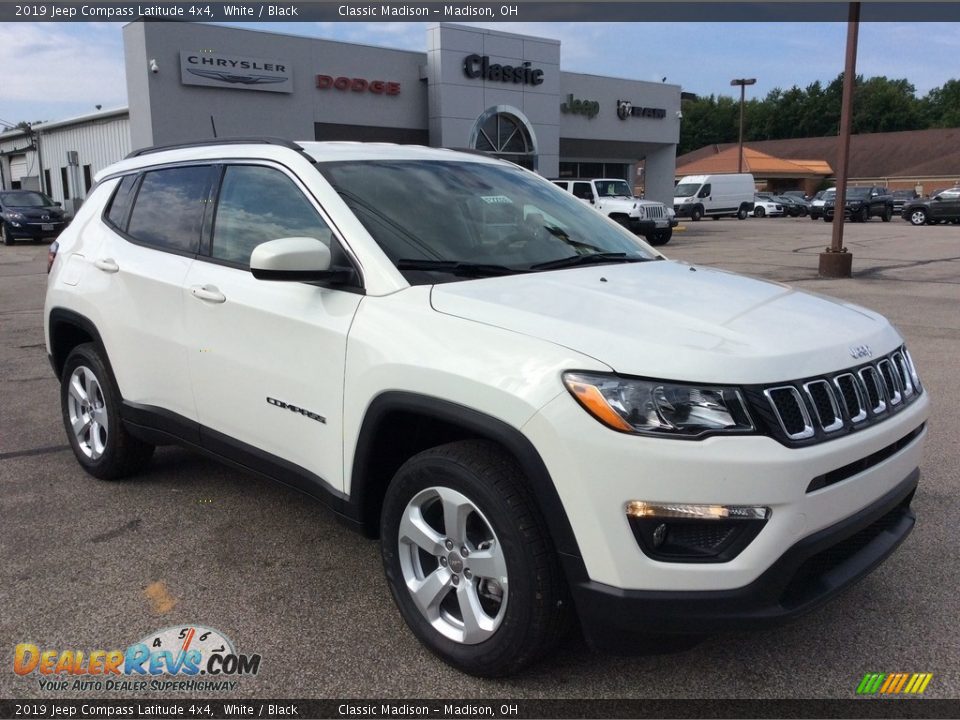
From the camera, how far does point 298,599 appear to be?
3.36 metres

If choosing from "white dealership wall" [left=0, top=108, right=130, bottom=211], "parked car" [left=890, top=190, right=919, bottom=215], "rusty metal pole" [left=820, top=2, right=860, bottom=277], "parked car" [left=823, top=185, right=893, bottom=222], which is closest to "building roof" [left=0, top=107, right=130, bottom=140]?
"white dealership wall" [left=0, top=108, right=130, bottom=211]

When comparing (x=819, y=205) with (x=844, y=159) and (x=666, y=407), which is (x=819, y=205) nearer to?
(x=844, y=159)

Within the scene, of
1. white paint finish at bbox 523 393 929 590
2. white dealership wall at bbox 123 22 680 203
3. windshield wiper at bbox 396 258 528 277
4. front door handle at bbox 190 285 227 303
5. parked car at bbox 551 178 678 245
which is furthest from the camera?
parked car at bbox 551 178 678 245

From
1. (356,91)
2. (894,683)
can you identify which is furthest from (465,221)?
(356,91)

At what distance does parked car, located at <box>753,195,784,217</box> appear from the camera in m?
49.9

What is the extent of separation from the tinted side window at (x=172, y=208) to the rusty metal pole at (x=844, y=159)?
41.0 ft

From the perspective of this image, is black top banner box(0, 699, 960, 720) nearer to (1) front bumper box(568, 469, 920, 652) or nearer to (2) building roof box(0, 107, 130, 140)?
(1) front bumper box(568, 469, 920, 652)

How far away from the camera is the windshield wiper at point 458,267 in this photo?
→ 3.13m

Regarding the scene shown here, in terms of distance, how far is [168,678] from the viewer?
9.43 feet

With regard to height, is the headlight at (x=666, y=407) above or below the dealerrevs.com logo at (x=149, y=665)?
above

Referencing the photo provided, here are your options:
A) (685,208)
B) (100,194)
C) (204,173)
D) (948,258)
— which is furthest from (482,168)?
(685,208)

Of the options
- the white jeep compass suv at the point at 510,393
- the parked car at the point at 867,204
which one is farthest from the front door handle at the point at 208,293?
the parked car at the point at 867,204

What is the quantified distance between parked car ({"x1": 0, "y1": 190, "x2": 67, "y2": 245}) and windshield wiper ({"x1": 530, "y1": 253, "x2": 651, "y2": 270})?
24.9 m

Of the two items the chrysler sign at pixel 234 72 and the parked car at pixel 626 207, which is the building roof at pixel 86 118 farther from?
the parked car at pixel 626 207
